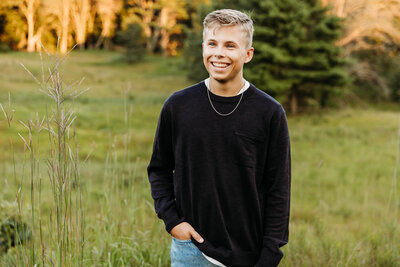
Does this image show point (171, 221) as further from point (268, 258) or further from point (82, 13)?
point (82, 13)

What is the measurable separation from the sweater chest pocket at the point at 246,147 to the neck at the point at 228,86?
150 mm

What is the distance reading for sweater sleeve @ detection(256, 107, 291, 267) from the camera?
53.2 inches

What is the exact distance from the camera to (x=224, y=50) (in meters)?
1.31

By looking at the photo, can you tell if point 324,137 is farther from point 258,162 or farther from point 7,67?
point 258,162

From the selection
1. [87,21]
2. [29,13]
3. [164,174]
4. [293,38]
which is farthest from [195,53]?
[164,174]

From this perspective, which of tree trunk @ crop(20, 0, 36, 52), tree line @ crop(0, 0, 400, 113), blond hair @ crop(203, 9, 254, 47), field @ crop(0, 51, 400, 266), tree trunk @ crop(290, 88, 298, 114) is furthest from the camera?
tree trunk @ crop(290, 88, 298, 114)

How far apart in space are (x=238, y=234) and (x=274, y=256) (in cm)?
14

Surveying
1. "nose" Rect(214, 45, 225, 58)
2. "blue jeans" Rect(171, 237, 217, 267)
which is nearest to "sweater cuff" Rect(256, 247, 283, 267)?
"blue jeans" Rect(171, 237, 217, 267)

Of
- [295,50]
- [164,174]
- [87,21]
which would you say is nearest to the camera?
[164,174]

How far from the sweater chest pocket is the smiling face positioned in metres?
0.21

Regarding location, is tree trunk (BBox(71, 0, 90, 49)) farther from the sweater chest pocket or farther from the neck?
the sweater chest pocket

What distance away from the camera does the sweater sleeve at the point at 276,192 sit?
135 cm

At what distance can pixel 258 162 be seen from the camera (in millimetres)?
1401

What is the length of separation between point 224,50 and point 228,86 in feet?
0.43
